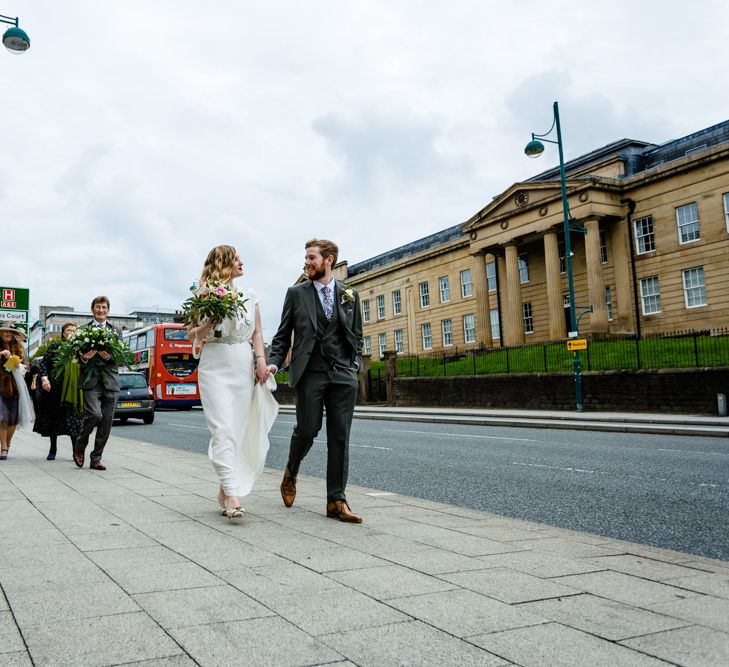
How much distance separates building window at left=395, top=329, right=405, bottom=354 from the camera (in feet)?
190

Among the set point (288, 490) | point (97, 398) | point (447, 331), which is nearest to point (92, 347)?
point (97, 398)

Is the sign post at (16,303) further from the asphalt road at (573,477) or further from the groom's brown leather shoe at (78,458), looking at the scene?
the groom's brown leather shoe at (78,458)

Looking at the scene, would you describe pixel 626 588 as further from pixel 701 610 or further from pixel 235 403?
pixel 235 403

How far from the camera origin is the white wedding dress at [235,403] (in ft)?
17.0

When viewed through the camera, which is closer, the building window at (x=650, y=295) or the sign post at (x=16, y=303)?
the sign post at (x=16, y=303)

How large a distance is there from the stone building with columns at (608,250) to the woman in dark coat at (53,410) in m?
26.1

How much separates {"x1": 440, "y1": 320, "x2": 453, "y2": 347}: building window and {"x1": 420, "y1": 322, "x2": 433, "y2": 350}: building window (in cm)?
158

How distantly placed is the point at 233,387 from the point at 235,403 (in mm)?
127

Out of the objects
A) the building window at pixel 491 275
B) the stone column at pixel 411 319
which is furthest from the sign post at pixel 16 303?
the stone column at pixel 411 319

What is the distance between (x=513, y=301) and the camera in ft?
137

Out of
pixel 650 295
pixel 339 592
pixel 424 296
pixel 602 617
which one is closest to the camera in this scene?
pixel 602 617

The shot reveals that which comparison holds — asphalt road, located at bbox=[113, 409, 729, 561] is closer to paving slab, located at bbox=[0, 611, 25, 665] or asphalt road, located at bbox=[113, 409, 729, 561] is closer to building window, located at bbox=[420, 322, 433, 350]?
paving slab, located at bbox=[0, 611, 25, 665]

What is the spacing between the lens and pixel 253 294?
217 inches

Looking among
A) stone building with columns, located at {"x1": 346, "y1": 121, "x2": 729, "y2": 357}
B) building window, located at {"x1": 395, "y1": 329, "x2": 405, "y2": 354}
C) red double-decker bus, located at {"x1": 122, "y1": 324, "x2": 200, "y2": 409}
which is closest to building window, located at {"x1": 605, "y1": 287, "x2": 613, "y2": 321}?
stone building with columns, located at {"x1": 346, "y1": 121, "x2": 729, "y2": 357}
